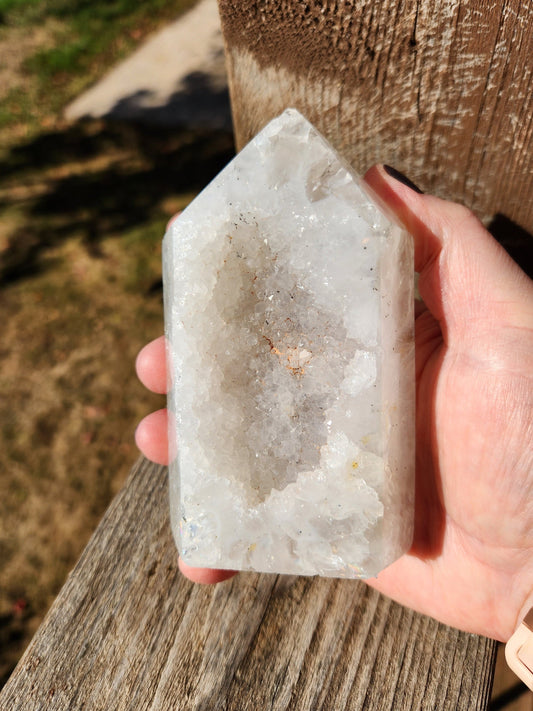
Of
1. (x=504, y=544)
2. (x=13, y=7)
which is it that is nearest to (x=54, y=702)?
(x=504, y=544)

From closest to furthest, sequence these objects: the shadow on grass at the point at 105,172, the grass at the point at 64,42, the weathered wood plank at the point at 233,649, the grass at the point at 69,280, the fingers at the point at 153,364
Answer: the weathered wood plank at the point at 233,649, the fingers at the point at 153,364, the grass at the point at 69,280, the shadow on grass at the point at 105,172, the grass at the point at 64,42

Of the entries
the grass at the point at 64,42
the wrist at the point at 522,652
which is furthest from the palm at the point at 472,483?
the grass at the point at 64,42

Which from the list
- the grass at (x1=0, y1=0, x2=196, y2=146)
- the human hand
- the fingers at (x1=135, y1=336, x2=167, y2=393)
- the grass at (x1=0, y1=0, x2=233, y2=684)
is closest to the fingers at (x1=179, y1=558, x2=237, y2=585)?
the human hand

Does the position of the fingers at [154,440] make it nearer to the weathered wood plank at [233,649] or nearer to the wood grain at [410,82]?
the weathered wood plank at [233,649]

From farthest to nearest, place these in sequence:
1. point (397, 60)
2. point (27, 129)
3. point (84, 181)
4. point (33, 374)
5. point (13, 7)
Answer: point (13, 7), point (27, 129), point (84, 181), point (33, 374), point (397, 60)

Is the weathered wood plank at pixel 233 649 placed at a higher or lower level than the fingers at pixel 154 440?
lower

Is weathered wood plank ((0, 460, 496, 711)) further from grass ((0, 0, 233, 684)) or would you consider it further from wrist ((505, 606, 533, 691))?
grass ((0, 0, 233, 684))

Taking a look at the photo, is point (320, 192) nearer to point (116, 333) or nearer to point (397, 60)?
point (397, 60)

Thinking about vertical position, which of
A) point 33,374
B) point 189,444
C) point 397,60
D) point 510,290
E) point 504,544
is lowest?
point 33,374
